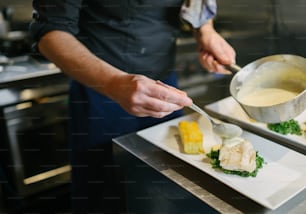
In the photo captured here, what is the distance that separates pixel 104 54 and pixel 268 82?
353 millimetres

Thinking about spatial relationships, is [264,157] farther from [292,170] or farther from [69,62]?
[69,62]

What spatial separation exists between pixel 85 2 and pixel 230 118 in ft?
1.26

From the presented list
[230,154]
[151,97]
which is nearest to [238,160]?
[230,154]

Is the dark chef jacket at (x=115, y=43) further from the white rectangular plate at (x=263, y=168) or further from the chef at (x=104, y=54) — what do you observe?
the white rectangular plate at (x=263, y=168)

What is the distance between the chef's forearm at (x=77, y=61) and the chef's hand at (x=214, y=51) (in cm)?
26

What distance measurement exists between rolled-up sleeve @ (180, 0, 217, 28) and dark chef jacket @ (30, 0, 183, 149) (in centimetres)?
2

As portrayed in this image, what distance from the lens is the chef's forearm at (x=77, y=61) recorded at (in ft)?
2.07

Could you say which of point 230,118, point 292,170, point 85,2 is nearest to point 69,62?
point 85,2

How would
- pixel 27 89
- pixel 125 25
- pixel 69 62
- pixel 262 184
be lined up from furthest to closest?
1. pixel 27 89
2. pixel 125 25
3. pixel 69 62
4. pixel 262 184

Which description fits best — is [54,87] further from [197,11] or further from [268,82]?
[268,82]

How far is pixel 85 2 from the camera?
76 centimetres

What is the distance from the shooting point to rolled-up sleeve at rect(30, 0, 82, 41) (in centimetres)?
69

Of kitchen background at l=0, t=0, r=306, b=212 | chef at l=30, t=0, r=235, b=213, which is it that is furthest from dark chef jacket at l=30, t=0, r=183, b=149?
kitchen background at l=0, t=0, r=306, b=212

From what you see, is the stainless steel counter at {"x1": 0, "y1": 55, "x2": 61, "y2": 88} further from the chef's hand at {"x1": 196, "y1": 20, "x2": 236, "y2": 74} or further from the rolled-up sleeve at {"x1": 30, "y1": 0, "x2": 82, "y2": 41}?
the chef's hand at {"x1": 196, "y1": 20, "x2": 236, "y2": 74}
